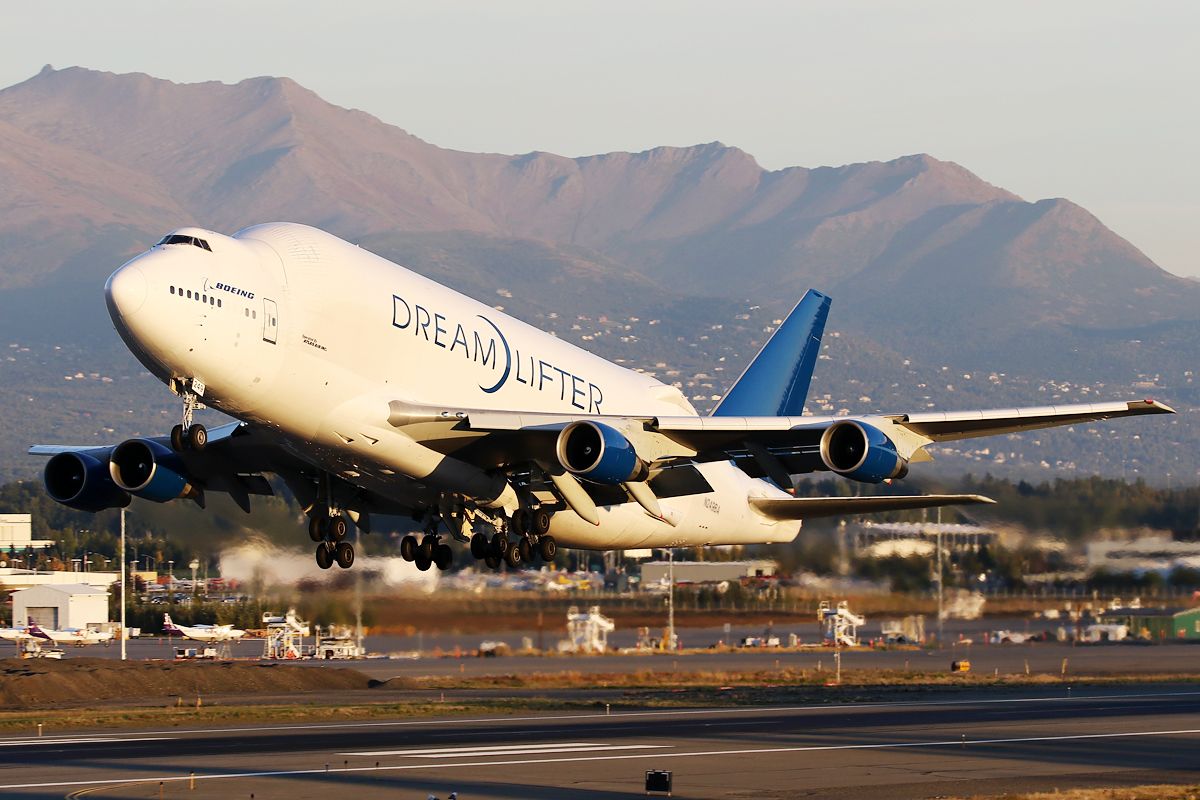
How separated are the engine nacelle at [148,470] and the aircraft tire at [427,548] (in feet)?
19.4

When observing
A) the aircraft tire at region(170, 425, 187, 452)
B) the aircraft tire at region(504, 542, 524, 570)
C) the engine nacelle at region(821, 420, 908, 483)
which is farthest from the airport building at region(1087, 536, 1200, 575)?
the aircraft tire at region(170, 425, 187, 452)

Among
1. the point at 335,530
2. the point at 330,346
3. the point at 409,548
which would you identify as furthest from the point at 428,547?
the point at 330,346

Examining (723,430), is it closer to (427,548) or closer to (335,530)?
(427,548)

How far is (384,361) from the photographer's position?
118 feet

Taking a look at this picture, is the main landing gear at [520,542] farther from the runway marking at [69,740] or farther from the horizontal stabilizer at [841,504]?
the runway marking at [69,740]

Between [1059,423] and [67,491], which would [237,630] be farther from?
[1059,423]

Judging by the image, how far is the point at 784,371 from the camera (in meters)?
51.3

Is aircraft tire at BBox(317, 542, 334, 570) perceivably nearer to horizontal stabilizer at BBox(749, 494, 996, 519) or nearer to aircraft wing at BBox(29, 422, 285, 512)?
aircraft wing at BBox(29, 422, 285, 512)

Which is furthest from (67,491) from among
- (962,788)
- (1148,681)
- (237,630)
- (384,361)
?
(1148,681)

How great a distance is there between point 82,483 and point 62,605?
158 feet

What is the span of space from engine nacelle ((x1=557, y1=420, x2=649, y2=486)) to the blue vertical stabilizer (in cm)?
1344

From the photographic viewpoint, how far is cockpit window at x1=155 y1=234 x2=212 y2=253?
33031mm

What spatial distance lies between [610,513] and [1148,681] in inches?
1337

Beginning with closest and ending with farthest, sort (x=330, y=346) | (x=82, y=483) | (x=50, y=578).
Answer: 1. (x=330, y=346)
2. (x=82, y=483)
3. (x=50, y=578)
